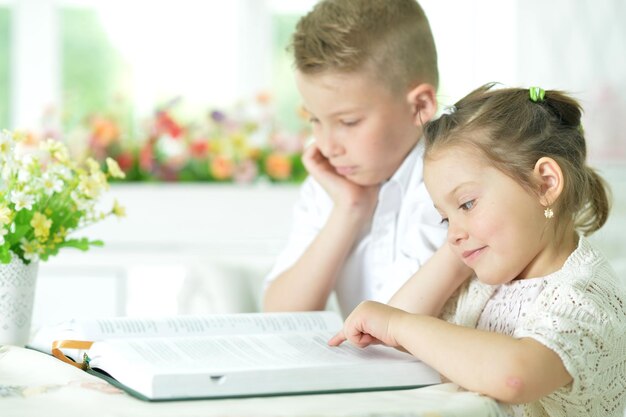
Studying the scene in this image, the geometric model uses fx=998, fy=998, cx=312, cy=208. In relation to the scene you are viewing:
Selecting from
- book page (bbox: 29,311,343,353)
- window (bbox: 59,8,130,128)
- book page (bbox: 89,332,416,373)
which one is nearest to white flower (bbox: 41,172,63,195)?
book page (bbox: 29,311,343,353)

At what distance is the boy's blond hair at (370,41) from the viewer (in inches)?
74.6

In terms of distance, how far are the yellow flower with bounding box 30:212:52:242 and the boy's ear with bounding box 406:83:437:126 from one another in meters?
0.73

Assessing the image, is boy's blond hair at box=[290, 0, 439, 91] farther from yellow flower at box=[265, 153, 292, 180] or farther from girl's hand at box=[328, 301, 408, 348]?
yellow flower at box=[265, 153, 292, 180]

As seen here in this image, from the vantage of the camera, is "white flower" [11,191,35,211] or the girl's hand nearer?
the girl's hand

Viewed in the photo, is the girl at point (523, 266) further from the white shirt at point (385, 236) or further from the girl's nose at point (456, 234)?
the white shirt at point (385, 236)

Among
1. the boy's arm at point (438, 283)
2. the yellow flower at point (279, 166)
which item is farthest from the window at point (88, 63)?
the boy's arm at point (438, 283)

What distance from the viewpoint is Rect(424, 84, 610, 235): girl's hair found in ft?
4.61

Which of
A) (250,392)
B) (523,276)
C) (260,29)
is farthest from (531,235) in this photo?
(260,29)

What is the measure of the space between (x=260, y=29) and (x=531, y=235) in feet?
9.93

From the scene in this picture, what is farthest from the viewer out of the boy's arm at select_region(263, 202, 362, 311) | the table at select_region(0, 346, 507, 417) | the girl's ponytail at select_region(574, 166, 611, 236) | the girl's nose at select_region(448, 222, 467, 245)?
the boy's arm at select_region(263, 202, 362, 311)

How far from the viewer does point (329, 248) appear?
2.02m

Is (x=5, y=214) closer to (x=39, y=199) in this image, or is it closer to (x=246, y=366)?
(x=39, y=199)

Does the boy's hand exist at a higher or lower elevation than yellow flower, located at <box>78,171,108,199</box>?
lower

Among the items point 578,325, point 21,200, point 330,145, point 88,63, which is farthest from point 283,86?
point 578,325
